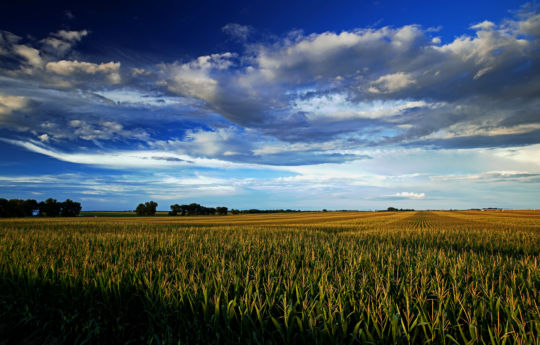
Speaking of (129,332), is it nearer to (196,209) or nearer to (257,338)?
(257,338)

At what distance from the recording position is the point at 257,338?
329 centimetres

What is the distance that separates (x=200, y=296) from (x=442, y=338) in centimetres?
337

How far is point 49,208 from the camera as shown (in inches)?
3679

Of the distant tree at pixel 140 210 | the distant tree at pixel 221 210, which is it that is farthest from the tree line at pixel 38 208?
the distant tree at pixel 221 210

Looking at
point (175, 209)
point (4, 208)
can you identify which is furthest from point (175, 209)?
point (4, 208)

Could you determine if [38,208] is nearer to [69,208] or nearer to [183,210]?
[69,208]

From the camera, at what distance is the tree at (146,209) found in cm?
10994

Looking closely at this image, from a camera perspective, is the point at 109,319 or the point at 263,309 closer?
the point at 263,309

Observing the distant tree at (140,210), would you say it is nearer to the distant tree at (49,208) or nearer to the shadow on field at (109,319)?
the distant tree at (49,208)

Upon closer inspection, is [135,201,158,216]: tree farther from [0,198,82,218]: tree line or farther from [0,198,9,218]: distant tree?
[0,198,9,218]: distant tree

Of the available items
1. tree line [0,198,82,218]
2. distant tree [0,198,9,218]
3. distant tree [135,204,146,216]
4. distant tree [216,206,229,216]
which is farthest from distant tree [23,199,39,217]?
distant tree [216,206,229,216]

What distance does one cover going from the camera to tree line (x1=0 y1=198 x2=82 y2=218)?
80875mm

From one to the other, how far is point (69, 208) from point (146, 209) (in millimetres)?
26970

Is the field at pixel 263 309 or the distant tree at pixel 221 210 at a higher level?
the field at pixel 263 309
